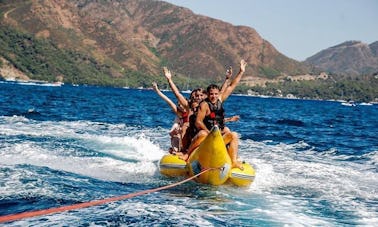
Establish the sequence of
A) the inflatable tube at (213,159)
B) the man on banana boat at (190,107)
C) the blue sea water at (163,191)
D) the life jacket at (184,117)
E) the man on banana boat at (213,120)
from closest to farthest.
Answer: the blue sea water at (163,191), the inflatable tube at (213,159), the man on banana boat at (213,120), the man on banana boat at (190,107), the life jacket at (184,117)

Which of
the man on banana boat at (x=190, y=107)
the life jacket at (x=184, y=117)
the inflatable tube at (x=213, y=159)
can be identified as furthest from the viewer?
the life jacket at (x=184, y=117)

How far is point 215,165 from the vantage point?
8992 mm

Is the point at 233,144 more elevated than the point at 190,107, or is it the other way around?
the point at 190,107

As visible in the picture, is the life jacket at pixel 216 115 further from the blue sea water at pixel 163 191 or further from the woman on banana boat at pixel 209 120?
the blue sea water at pixel 163 191

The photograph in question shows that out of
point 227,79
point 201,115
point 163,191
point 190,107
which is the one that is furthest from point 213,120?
point 163,191

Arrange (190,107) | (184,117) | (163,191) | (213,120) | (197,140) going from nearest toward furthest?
(163,191) < (213,120) < (197,140) < (190,107) < (184,117)

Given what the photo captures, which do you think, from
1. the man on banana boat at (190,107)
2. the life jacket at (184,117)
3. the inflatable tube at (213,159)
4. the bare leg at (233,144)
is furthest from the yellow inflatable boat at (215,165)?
the life jacket at (184,117)

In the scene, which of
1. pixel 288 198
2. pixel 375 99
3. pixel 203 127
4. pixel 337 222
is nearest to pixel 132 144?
pixel 203 127

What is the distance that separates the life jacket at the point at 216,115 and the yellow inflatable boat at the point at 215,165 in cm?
57

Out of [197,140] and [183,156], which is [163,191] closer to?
[197,140]

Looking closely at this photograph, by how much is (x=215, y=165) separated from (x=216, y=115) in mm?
942

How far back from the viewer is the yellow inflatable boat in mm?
8812

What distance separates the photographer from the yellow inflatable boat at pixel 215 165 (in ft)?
28.9

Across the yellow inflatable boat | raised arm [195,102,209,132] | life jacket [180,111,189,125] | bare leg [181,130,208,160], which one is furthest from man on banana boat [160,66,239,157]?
the yellow inflatable boat
